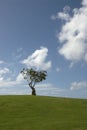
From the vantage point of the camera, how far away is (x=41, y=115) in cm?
5781

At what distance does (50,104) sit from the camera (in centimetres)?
7156

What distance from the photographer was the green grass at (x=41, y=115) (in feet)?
150

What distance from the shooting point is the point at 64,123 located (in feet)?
156

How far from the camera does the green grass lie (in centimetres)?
4572

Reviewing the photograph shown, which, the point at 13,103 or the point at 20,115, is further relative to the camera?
the point at 13,103

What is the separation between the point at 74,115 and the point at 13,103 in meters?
18.4

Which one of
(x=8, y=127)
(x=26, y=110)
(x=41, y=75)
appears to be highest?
(x=41, y=75)

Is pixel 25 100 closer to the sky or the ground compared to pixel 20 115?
closer to the sky

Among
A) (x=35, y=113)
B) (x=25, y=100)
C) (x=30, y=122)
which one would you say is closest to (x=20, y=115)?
(x=35, y=113)

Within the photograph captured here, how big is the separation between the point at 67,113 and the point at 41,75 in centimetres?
5569

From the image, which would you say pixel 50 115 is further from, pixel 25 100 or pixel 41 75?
pixel 41 75

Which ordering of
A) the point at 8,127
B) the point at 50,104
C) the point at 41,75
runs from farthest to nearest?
the point at 41,75 < the point at 50,104 < the point at 8,127

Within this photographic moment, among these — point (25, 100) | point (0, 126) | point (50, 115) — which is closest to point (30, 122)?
point (0, 126)

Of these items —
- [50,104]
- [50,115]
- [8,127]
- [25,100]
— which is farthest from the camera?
[25,100]
